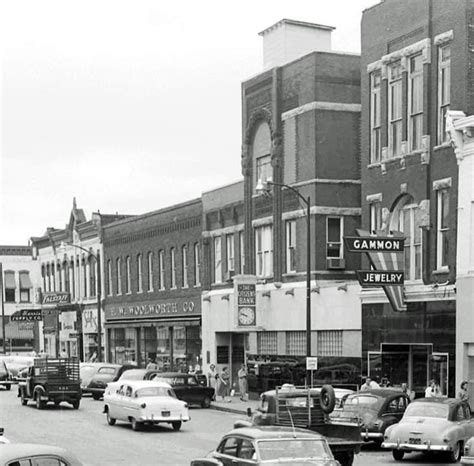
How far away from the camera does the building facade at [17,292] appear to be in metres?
91.6

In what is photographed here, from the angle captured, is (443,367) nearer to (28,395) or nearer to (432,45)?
(432,45)

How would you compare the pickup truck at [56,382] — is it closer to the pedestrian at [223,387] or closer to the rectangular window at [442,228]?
the pedestrian at [223,387]

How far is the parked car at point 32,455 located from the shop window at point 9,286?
8032cm

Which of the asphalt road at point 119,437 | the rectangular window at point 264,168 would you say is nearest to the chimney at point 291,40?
the rectangular window at point 264,168

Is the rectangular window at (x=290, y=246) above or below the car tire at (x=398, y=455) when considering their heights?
above

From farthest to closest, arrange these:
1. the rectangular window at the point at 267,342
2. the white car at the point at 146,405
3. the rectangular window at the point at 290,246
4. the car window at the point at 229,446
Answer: the rectangular window at the point at 267,342
the rectangular window at the point at 290,246
the white car at the point at 146,405
the car window at the point at 229,446

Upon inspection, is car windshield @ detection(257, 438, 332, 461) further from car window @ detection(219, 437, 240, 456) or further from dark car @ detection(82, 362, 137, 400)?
dark car @ detection(82, 362, 137, 400)

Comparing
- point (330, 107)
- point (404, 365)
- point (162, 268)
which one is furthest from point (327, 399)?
point (162, 268)

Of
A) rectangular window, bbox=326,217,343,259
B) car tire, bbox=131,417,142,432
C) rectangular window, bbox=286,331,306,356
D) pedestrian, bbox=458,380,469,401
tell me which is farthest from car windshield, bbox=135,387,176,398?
rectangular window, bbox=326,217,343,259

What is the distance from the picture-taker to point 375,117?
130 feet

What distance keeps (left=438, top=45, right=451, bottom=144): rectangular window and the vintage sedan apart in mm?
12320

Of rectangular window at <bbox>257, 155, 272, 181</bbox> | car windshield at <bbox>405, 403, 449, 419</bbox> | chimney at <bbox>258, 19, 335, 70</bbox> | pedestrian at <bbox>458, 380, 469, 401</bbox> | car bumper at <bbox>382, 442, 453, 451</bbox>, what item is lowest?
car bumper at <bbox>382, 442, 453, 451</bbox>

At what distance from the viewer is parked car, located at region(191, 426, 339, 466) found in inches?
680

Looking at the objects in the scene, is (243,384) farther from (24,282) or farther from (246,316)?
(24,282)
